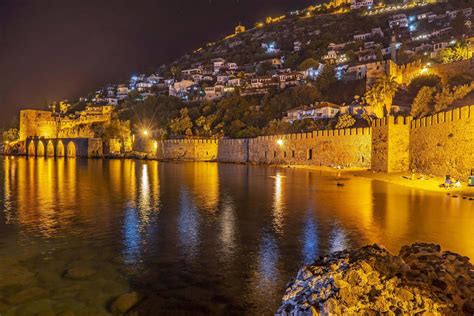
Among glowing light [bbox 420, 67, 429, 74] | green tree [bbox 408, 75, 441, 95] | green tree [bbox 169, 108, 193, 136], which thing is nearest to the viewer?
green tree [bbox 408, 75, 441, 95]

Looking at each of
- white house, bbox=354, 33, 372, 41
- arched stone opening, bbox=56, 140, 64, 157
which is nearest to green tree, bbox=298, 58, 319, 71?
white house, bbox=354, 33, 372, 41

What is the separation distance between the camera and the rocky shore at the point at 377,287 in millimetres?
2910

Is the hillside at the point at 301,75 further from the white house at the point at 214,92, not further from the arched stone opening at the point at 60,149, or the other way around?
the arched stone opening at the point at 60,149

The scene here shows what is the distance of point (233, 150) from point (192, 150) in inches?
265

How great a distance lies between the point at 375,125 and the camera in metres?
23.9

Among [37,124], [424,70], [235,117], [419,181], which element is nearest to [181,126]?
[235,117]

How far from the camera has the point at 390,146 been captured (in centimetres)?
2227

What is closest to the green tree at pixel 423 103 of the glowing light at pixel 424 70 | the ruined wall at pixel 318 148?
the glowing light at pixel 424 70

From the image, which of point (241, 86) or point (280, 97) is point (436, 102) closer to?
point (280, 97)

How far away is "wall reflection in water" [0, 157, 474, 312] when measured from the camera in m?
6.77

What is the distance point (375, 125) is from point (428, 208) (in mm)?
12522

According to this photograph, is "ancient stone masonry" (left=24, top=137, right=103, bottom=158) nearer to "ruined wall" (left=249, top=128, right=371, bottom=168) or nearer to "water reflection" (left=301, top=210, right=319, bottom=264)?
"ruined wall" (left=249, top=128, right=371, bottom=168)

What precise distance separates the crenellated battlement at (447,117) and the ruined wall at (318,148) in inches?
225

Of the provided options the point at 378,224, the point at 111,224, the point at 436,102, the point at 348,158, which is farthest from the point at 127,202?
the point at 436,102
